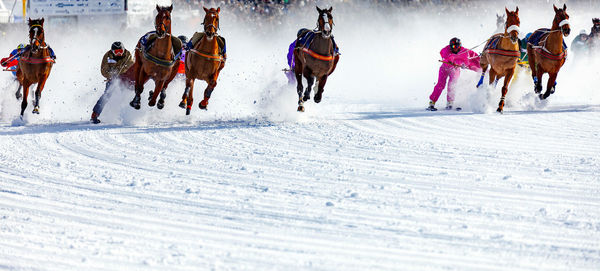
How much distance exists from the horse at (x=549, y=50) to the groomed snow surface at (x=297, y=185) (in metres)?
0.84

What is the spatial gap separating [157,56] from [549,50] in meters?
7.52

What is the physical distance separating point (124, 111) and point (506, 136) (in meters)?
6.40

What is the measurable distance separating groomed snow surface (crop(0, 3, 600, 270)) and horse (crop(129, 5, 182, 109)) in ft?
2.46

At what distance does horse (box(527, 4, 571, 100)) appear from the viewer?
46.0 feet

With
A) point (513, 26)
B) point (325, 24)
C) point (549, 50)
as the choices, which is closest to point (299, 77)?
point (325, 24)

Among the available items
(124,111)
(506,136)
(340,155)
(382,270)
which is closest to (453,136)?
(506,136)

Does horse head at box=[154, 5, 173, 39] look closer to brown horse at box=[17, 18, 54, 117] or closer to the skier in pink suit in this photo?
brown horse at box=[17, 18, 54, 117]

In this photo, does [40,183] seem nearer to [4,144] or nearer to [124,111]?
[4,144]

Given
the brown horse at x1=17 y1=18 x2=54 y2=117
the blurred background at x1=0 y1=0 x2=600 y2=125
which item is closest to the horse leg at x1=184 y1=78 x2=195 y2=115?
the brown horse at x1=17 y1=18 x2=54 y2=117

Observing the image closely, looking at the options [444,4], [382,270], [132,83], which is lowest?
[382,270]

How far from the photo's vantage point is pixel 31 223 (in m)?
5.73

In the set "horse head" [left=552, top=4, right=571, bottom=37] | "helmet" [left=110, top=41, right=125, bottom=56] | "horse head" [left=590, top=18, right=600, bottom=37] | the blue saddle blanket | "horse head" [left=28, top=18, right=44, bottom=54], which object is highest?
"horse head" [left=590, top=18, right=600, bottom=37]

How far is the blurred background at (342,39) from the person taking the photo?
1877 cm

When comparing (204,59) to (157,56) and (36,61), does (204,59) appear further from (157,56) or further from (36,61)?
(36,61)
